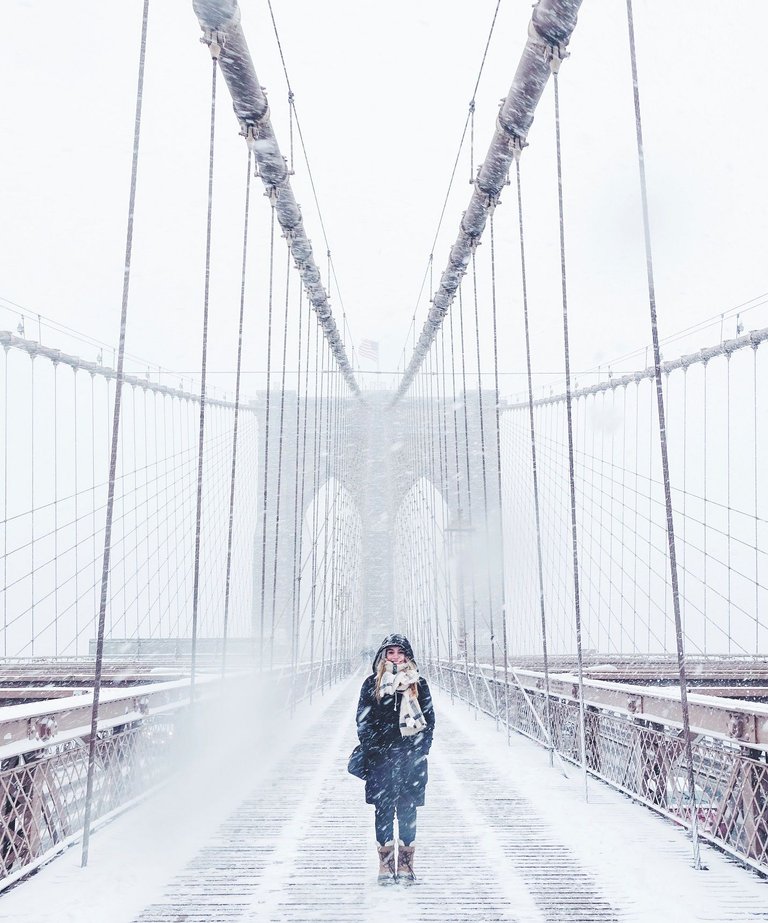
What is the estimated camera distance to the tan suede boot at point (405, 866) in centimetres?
340

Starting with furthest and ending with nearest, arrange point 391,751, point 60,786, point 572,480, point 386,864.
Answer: point 572,480 < point 60,786 < point 391,751 < point 386,864

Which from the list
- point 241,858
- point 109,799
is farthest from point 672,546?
point 109,799

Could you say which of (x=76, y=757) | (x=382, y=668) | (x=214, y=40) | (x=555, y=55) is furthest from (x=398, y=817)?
(x=214, y=40)

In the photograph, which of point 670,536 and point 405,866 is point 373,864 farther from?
point 670,536

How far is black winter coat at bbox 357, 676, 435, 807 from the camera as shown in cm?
355

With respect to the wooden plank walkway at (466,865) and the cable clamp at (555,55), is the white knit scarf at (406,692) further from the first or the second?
A: the cable clamp at (555,55)

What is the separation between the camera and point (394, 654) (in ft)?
12.0

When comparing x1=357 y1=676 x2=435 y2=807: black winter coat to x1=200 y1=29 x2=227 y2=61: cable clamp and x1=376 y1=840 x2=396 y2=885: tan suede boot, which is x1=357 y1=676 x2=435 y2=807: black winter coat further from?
x1=200 y1=29 x2=227 y2=61: cable clamp

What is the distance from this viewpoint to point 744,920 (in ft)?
9.49

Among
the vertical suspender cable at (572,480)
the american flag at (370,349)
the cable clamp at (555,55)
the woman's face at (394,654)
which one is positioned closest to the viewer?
the woman's face at (394,654)

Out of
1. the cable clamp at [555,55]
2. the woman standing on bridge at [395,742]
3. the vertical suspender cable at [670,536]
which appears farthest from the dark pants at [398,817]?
the cable clamp at [555,55]

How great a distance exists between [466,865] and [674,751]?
1454mm

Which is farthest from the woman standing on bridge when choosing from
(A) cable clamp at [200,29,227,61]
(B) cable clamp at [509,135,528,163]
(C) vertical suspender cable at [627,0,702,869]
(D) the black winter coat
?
(B) cable clamp at [509,135,528,163]

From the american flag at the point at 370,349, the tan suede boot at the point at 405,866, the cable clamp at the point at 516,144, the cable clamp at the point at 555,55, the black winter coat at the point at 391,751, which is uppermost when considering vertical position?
the american flag at the point at 370,349
